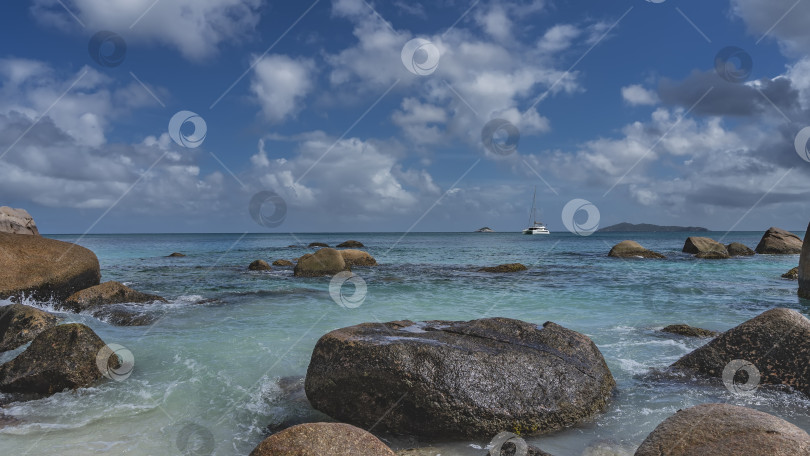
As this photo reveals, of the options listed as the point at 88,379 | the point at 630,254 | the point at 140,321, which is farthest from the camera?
the point at 630,254

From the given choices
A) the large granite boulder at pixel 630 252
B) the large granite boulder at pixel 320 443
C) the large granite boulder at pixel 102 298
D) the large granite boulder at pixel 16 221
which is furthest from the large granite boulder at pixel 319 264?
the large granite boulder at pixel 630 252

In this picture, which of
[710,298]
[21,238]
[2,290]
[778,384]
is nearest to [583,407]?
[778,384]

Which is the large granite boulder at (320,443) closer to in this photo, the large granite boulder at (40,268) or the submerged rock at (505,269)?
the large granite boulder at (40,268)

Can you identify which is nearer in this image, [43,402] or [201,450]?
[201,450]

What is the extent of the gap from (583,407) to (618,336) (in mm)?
4519

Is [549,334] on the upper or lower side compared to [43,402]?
upper

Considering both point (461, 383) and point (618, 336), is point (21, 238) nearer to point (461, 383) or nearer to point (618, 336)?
point (461, 383)

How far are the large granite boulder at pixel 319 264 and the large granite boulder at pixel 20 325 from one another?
482 inches

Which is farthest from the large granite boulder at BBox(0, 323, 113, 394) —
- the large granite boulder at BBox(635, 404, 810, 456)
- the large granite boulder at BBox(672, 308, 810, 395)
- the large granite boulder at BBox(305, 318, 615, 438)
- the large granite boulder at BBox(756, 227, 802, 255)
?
the large granite boulder at BBox(756, 227, 802, 255)

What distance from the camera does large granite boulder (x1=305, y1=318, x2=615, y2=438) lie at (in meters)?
4.77

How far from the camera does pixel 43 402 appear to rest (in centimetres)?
580

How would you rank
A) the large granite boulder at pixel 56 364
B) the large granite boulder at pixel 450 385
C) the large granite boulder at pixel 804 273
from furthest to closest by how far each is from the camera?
the large granite boulder at pixel 804 273
the large granite boulder at pixel 56 364
the large granite boulder at pixel 450 385

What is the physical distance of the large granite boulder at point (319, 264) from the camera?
69.5 ft

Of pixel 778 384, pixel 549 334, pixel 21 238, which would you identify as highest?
pixel 21 238
